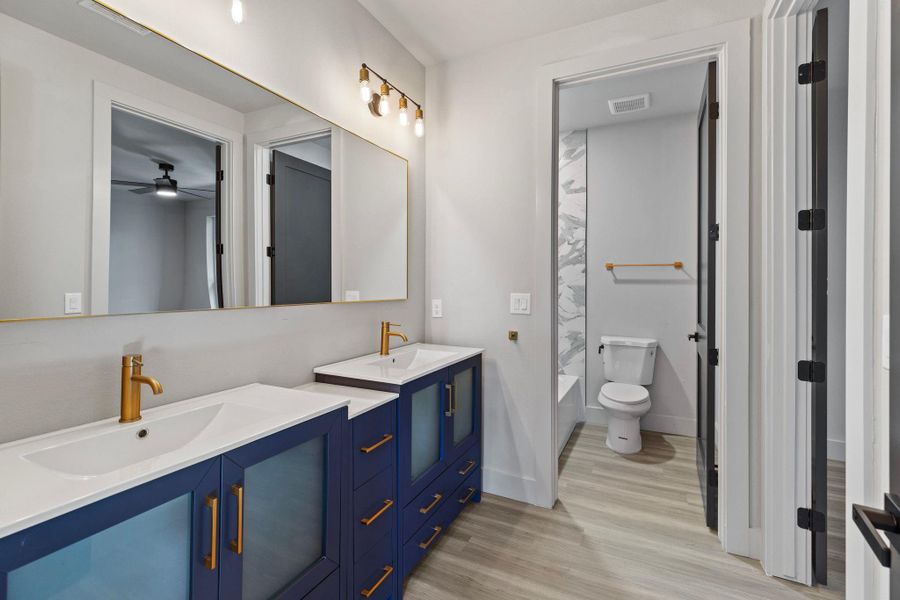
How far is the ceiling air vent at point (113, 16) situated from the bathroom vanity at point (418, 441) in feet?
4.23

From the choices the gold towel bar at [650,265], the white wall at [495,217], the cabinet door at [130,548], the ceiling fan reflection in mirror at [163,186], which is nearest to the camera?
the cabinet door at [130,548]

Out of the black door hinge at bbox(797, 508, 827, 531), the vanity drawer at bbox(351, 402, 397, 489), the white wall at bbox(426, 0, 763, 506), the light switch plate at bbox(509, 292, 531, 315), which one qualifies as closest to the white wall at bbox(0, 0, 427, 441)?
the white wall at bbox(426, 0, 763, 506)

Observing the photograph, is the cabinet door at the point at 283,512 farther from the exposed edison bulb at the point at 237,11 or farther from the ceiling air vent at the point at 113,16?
the exposed edison bulb at the point at 237,11

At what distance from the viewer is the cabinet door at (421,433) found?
1.65 metres

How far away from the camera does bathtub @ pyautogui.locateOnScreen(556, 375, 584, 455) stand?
3.09m

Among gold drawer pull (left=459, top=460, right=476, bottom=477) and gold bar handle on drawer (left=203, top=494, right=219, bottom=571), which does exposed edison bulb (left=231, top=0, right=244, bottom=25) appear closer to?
gold bar handle on drawer (left=203, top=494, right=219, bottom=571)

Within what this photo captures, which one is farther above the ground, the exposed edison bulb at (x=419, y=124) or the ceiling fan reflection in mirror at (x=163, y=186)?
the exposed edison bulb at (x=419, y=124)

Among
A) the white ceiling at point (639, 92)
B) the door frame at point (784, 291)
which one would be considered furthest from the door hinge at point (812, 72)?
the white ceiling at point (639, 92)

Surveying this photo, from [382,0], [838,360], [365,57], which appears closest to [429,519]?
[365,57]

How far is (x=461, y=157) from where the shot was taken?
254 centimetres

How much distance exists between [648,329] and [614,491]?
1484mm

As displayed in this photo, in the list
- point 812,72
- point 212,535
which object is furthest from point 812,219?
point 212,535

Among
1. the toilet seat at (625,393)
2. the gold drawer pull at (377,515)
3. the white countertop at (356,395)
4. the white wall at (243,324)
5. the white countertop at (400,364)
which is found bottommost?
the gold drawer pull at (377,515)

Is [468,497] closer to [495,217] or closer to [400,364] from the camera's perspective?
[400,364]
